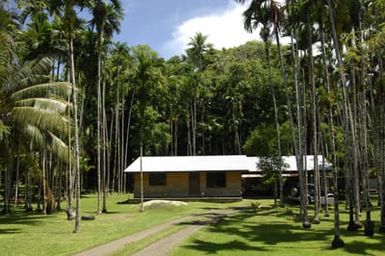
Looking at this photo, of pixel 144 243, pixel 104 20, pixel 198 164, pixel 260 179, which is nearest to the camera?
pixel 144 243

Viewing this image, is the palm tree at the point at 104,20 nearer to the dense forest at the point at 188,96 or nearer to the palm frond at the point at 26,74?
the dense forest at the point at 188,96

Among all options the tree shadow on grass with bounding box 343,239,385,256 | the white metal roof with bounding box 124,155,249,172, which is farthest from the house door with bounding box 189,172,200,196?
the tree shadow on grass with bounding box 343,239,385,256

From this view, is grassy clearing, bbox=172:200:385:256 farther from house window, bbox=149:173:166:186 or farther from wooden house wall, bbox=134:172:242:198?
house window, bbox=149:173:166:186

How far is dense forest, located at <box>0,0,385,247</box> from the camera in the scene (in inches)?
821

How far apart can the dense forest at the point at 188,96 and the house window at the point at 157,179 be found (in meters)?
4.30

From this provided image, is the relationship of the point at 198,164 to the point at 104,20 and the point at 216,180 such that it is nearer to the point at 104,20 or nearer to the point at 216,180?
the point at 216,180

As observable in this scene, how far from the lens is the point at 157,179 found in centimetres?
4572

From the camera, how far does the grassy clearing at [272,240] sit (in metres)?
15.4

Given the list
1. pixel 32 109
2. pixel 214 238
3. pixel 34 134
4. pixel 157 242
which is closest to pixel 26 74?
A: pixel 32 109

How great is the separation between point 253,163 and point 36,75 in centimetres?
3095

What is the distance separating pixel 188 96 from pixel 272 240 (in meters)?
48.3

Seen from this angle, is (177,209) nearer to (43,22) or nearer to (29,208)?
(29,208)

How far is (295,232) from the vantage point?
20906mm

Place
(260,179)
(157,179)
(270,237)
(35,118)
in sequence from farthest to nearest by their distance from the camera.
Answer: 1. (260,179)
2. (157,179)
3. (35,118)
4. (270,237)
